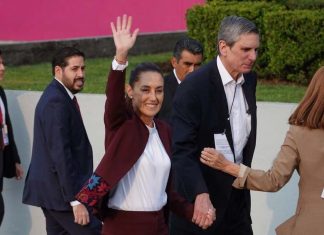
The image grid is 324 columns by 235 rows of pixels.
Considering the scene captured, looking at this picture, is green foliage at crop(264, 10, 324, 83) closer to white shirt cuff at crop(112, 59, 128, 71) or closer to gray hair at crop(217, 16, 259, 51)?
gray hair at crop(217, 16, 259, 51)

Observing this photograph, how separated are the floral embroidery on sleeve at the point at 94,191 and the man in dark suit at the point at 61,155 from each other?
1.25 m

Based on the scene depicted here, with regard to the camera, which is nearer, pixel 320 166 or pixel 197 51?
pixel 320 166

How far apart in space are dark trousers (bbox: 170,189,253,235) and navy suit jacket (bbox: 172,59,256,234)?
5 cm

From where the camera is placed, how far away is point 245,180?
4859 millimetres

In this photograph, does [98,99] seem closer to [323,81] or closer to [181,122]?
[181,122]

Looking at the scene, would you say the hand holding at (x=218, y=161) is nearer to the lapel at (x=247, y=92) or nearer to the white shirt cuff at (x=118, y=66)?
the white shirt cuff at (x=118, y=66)

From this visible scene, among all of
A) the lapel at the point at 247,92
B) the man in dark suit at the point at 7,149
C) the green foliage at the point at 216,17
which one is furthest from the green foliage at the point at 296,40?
the lapel at the point at 247,92

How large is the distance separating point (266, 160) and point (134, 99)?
2.79 m

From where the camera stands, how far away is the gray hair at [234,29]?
5.34 m

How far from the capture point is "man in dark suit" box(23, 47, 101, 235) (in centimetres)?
629

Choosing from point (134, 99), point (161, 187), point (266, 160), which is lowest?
point (266, 160)

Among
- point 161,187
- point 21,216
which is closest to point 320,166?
point 161,187

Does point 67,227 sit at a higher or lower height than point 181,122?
lower

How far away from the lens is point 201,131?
17.7 feet
